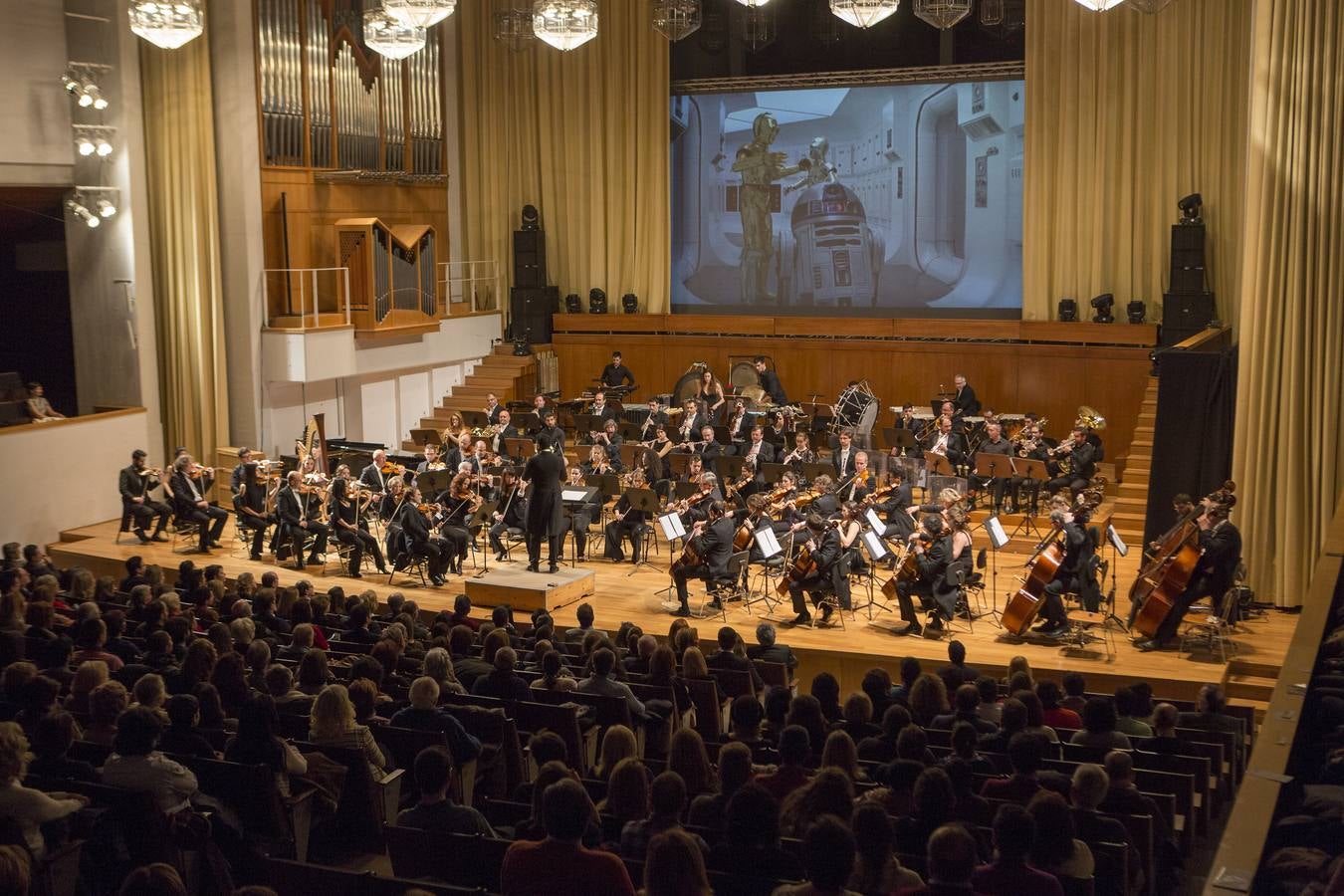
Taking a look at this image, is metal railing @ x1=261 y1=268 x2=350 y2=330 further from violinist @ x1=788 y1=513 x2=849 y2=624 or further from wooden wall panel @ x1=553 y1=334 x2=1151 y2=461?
violinist @ x1=788 y1=513 x2=849 y2=624

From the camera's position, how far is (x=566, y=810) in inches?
163

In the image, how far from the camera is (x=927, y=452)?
14430 millimetres

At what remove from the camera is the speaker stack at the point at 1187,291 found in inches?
667

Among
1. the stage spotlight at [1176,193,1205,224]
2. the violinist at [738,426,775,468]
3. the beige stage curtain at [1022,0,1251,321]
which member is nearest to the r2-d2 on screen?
the beige stage curtain at [1022,0,1251,321]

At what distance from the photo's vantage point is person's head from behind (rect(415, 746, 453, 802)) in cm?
504

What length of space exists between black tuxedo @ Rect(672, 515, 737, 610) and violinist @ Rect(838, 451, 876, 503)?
1.50 m

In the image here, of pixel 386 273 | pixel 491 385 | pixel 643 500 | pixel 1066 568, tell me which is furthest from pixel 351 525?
pixel 491 385

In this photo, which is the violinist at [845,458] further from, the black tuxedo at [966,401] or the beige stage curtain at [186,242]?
the beige stage curtain at [186,242]

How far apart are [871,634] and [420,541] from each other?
4442mm

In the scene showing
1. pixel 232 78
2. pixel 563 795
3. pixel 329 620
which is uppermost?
pixel 232 78

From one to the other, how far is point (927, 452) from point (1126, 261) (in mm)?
5818

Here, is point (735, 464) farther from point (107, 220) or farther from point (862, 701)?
point (107, 220)

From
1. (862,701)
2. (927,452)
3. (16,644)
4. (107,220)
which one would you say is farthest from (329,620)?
(107,220)

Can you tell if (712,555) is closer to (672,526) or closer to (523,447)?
(672,526)
